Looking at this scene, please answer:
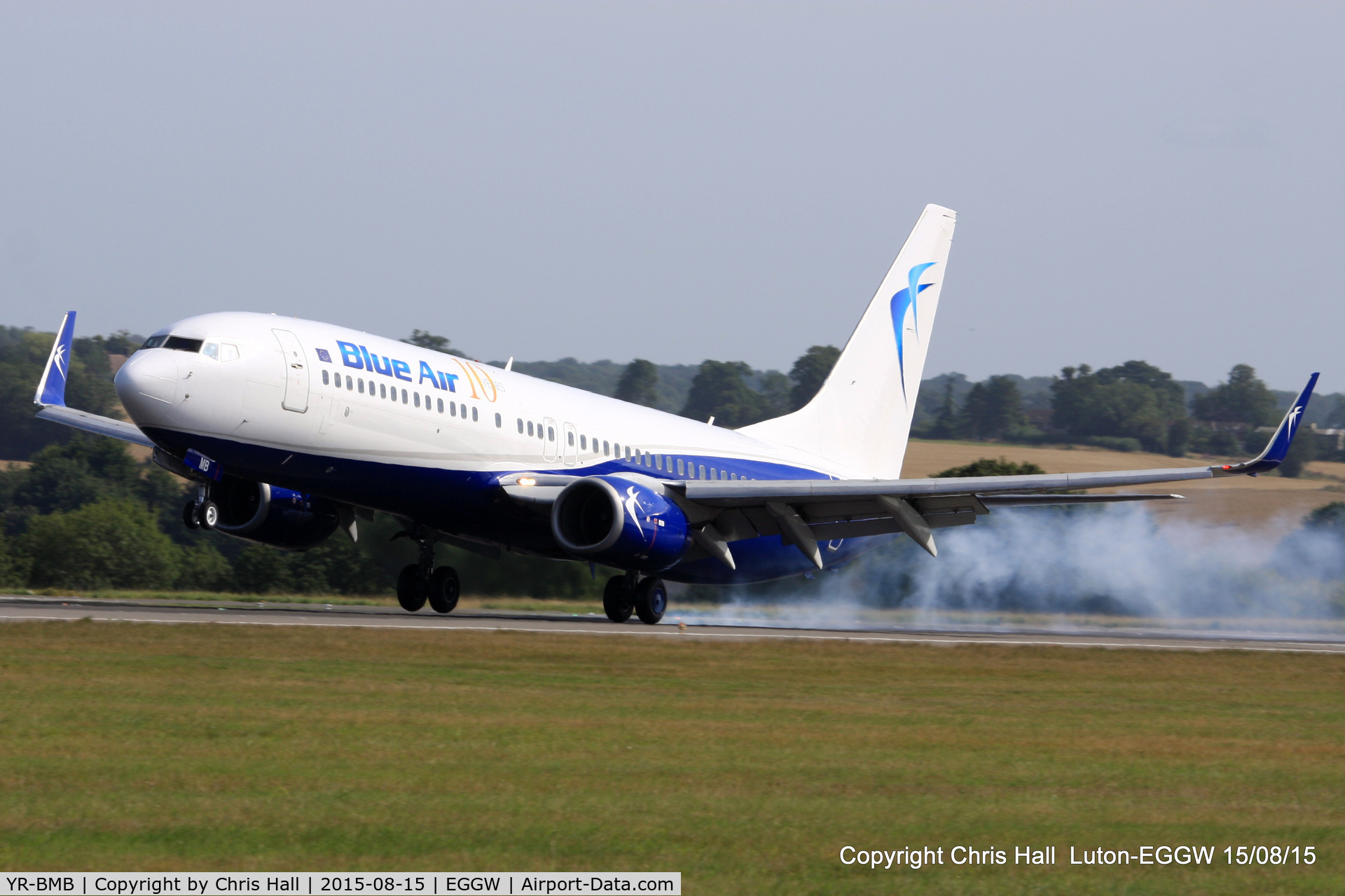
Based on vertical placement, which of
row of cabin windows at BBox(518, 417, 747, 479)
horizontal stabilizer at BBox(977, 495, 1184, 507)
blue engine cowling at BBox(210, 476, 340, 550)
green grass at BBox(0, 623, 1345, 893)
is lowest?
green grass at BBox(0, 623, 1345, 893)

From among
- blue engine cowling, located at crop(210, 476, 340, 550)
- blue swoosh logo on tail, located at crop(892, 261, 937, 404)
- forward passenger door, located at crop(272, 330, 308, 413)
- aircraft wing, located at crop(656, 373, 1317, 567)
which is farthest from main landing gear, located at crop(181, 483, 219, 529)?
blue swoosh logo on tail, located at crop(892, 261, 937, 404)

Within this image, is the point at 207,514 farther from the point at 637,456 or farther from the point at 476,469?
the point at 637,456

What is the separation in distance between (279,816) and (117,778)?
70.4 inches

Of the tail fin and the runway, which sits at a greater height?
the tail fin

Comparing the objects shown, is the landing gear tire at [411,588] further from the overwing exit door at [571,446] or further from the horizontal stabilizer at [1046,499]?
the horizontal stabilizer at [1046,499]

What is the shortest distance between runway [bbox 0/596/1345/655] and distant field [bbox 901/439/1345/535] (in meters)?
8.50

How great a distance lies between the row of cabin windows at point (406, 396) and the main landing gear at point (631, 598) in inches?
170

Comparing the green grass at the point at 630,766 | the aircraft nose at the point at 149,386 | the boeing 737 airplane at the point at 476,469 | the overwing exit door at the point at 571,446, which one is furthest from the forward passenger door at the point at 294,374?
the overwing exit door at the point at 571,446

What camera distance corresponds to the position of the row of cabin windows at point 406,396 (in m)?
25.3

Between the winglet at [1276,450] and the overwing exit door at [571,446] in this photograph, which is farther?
the overwing exit door at [571,446]

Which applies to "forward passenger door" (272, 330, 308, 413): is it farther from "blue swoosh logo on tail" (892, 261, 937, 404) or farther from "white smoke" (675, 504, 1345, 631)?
"blue swoosh logo on tail" (892, 261, 937, 404)

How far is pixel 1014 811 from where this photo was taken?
1072cm

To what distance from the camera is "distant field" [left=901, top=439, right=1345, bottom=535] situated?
44.0 metres

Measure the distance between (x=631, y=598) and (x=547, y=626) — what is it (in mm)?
2571
